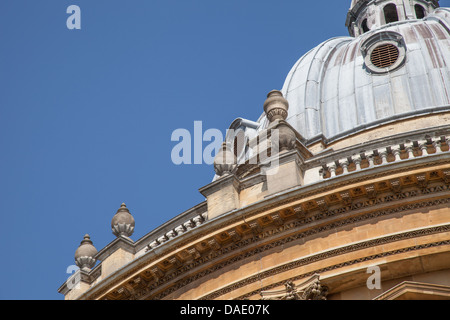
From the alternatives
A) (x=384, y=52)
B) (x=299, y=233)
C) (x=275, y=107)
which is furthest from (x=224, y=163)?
(x=384, y=52)

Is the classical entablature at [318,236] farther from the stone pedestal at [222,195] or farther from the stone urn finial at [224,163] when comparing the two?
the stone urn finial at [224,163]

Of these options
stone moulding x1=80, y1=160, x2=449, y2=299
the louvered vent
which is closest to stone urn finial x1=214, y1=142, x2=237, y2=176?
stone moulding x1=80, y1=160, x2=449, y2=299

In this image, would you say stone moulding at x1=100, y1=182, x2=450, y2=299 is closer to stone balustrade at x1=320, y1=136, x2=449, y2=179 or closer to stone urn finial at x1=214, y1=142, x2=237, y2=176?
stone balustrade at x1=320, y1=136, x2=449, y2=179

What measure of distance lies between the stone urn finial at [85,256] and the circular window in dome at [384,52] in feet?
40.3

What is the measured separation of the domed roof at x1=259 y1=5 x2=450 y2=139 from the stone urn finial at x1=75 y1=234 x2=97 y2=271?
29.4 feet

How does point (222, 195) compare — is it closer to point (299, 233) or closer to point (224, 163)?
point (224, 163)

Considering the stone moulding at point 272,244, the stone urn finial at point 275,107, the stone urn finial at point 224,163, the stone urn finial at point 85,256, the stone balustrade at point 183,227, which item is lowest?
the stone moulding at point 272,244

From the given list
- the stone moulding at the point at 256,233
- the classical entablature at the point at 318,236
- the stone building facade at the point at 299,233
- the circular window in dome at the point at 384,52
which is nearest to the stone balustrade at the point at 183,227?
the stone building facade at the point at 299,233

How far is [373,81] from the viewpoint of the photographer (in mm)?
36219

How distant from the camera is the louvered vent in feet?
120

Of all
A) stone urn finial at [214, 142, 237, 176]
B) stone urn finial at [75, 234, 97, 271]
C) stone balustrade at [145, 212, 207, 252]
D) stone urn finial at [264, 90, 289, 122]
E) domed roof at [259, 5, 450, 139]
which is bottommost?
stone balustrade at [145, 212, 207, 252]

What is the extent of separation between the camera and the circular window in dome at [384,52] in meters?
36.3

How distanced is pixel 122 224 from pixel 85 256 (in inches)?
73.8
